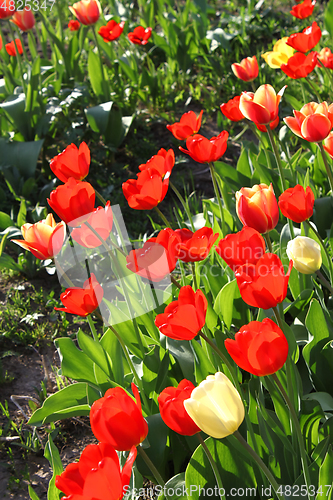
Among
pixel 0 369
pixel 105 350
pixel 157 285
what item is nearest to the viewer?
pixel 105 350

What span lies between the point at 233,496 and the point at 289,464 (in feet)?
0.52

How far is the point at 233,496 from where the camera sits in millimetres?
1044

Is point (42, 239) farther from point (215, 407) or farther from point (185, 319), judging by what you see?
point (215, 407)

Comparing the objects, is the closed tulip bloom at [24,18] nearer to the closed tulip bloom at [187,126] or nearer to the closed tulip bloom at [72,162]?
the closed tulip bloom at [187,126]

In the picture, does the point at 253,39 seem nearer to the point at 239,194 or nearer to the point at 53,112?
the point at 53,112

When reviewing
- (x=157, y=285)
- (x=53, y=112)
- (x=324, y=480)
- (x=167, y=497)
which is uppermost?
(x=53, y=112)

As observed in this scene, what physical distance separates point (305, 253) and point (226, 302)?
48 cm

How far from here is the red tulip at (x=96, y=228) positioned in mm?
1109

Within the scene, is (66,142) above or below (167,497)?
above

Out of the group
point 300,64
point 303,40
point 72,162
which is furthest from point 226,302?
point 303,40

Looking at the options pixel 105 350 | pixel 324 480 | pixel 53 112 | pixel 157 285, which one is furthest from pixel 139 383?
pixel 53 112

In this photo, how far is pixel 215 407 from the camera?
2.22ft

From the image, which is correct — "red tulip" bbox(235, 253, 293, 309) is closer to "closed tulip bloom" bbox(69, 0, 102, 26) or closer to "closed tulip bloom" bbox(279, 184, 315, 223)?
"closed tulip bloom" bbox(279, 184, 315, 223)

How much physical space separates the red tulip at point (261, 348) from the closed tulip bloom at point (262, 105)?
82 cm
